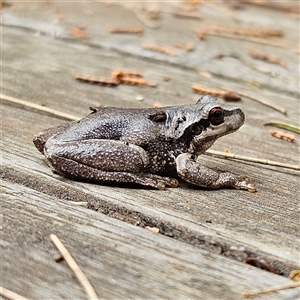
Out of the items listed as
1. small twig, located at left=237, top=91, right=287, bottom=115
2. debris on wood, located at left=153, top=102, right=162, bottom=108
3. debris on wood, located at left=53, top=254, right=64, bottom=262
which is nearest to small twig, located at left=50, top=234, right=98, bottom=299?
debris on wood, located at left=53, top=254, right=64, bottom=262

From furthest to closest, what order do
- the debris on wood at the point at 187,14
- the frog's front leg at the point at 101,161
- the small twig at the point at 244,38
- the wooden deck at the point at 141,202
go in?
the debris on wood at the point at 187,14 < the small twig at the point at 244,38 < the frog's front leg at the point at 101,161 < the wooden deck at the point at 141,202

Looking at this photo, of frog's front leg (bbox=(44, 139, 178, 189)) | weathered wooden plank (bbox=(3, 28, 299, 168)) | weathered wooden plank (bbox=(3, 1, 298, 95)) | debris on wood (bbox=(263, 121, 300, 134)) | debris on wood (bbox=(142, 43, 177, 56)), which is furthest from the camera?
debris on wood (bbox=(142, 43, 177, 56))

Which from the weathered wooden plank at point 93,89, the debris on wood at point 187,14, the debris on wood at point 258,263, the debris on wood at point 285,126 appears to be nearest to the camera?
the debris on wood at point 258,263

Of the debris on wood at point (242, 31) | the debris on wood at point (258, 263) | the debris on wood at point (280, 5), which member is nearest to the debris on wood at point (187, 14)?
the debris on wood at point (242, 31)

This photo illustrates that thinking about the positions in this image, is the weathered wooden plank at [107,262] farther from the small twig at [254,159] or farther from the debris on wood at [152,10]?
the debris on wood at [152,10]

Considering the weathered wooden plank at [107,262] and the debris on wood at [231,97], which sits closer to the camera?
the weathered wooden plank at [107,262]

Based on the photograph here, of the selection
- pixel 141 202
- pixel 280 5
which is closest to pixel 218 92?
pixel 141 202

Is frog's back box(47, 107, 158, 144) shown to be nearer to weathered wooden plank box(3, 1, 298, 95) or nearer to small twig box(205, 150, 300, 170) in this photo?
small twig box(205, 150, 300, 170)
